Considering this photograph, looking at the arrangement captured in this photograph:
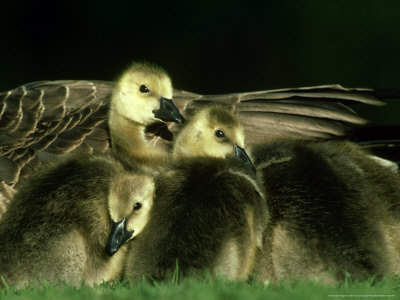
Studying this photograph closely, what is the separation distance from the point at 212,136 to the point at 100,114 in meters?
0.82

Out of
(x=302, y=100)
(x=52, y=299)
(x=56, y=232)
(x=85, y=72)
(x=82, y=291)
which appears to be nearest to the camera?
(x=52, y=299)

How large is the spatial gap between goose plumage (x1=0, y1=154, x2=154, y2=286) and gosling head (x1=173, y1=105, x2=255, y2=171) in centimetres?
41

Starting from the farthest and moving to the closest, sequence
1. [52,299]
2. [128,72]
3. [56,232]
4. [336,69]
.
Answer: [336,69] < [128,72] < [56,232] < [52,299]

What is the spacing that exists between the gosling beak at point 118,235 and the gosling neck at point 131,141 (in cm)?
65

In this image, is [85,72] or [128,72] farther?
[85,72]

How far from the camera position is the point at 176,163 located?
345cm

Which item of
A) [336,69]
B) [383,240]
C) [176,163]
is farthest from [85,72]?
[383,240]

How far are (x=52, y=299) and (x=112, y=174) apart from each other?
740 millimetres

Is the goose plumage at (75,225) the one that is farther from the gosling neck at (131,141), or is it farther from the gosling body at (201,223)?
the gosling neck at (131,141)

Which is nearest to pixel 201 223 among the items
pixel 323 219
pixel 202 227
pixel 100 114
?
pixel 202 227

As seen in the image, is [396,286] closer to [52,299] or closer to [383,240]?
[383,240]

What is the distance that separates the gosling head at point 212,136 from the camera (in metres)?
3.66

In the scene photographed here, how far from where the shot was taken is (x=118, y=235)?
319 cm

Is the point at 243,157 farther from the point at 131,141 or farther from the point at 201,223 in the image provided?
the point at 131,141
